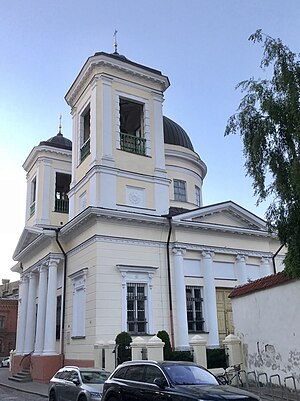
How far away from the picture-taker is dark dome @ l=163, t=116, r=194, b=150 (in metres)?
30.2

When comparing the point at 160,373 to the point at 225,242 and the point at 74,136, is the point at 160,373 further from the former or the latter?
the point at 74,136

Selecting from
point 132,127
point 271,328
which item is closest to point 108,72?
point 132,127

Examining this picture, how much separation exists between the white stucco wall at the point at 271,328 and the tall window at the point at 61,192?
16823mm

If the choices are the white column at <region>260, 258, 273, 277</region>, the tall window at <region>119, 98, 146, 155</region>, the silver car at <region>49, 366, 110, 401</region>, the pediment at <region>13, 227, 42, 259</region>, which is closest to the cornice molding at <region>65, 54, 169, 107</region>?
the tall window at <region>119, 98, 146, 155</region>

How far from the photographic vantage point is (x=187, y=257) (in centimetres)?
2225

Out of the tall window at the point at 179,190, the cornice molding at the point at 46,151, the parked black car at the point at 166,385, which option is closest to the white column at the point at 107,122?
the tall window at the point at 179,190

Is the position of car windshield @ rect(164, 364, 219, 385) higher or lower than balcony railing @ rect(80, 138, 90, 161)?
lower

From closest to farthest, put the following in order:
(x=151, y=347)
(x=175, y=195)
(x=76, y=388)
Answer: (x=76, y=388)
(x=151, y=347)
(x=175, y=195)

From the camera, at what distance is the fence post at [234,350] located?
15352 millimetres

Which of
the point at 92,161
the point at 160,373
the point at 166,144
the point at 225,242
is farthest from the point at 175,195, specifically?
the point at 160,373

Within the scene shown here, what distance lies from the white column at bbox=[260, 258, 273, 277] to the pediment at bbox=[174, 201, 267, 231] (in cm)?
171

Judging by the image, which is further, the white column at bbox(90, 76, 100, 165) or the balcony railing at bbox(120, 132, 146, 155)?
the balcony railing at bbox(120, 132, 146, 155)

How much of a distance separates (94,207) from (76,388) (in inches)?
357

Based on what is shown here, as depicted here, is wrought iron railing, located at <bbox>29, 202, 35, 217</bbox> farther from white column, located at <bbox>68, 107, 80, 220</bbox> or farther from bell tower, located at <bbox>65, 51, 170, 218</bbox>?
bell tower, located at <bbox>65, 51, 170, 218</bbox>
